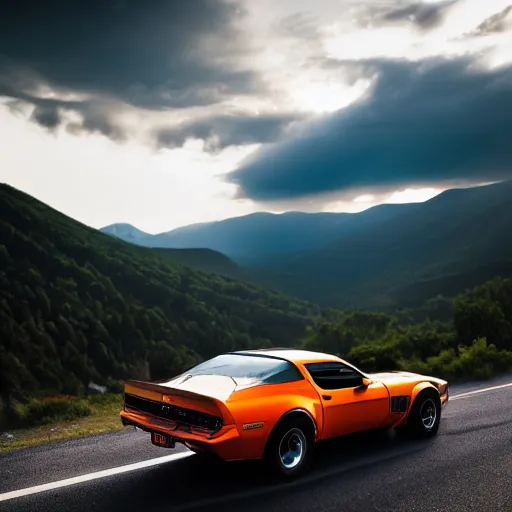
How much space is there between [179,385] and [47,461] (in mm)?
1752

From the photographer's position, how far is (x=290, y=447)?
5.85 metres

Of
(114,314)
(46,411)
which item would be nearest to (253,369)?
(46,411)

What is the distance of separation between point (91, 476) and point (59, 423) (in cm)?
444

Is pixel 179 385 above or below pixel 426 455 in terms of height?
above

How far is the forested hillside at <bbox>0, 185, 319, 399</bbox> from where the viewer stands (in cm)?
7956

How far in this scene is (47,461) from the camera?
6422 millimetres

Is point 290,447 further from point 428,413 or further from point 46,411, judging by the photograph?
point 46,411

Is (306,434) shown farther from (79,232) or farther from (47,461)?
(79,232)

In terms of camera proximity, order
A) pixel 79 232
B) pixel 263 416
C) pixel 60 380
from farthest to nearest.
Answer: pixel 79 232
pixel 60 380
pixel 263 416

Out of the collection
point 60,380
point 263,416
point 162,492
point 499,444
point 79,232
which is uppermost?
point 79,232

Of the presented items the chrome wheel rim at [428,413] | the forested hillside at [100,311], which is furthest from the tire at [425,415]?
the forested hillside at [100,311]

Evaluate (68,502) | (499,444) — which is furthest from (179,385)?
(499,444)

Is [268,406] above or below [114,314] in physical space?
below

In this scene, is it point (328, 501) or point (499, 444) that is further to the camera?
point (499, 444)
